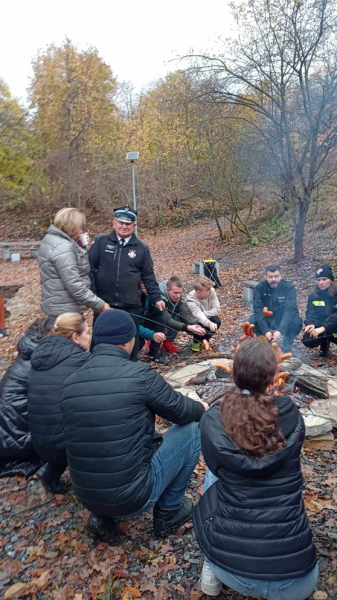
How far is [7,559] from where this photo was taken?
2.71 metres

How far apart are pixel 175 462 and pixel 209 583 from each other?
2.07ft

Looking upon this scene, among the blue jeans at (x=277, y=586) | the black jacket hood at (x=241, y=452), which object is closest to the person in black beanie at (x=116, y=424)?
the black jacket hood at (x=241, y=452)

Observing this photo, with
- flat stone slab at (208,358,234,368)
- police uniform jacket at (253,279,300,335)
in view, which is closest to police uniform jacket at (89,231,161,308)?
flat stone slab at (208,358,234,368)

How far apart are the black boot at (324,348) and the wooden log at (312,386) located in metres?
1.01

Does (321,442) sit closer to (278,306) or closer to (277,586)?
(277,586)

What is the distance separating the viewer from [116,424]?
2.34m

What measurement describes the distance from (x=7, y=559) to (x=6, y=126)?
1521cm

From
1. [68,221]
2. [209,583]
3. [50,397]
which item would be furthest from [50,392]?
[68,221]

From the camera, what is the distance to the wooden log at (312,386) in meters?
4.37

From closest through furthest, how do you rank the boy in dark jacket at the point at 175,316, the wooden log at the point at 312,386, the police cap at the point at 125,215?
the wooden log at the point at 312,386
the police cap at the point at 125,215
the boy in dark jacket at the point at 175,316

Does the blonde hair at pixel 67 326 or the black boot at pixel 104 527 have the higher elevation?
the blonde hair at pixel 67 326

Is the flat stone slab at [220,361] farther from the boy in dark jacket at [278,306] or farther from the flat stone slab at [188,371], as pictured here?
the boy in dark jacket at [278,306]

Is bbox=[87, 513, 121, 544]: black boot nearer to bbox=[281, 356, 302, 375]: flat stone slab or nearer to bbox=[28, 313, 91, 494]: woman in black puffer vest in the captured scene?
bbox=[28, 313, 91, 494]: woman in black puffer vest

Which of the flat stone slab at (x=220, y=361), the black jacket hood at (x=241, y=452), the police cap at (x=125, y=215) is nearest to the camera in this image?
the black jacket hood at (x=241, y=452)
